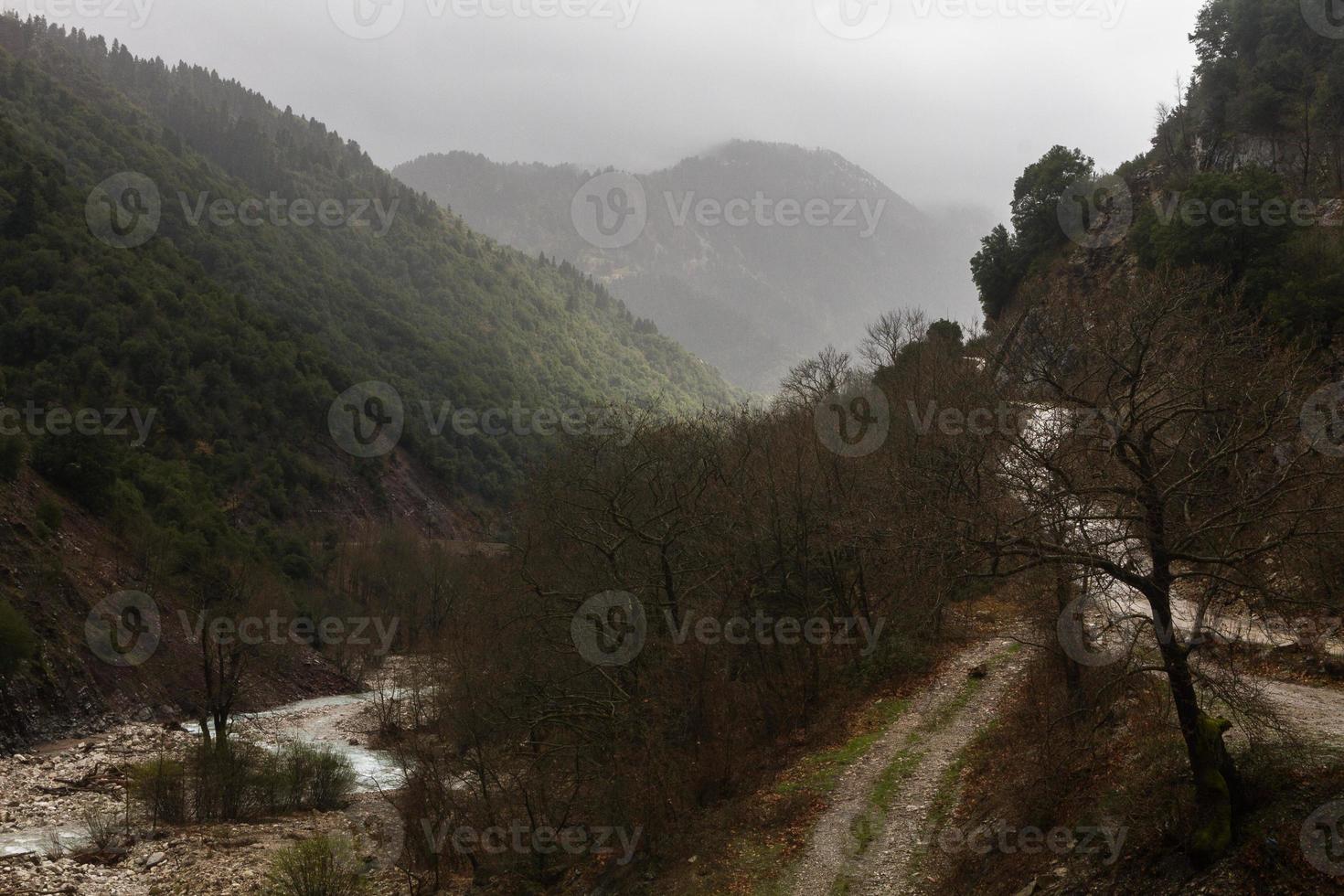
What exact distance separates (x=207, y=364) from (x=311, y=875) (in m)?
79.6

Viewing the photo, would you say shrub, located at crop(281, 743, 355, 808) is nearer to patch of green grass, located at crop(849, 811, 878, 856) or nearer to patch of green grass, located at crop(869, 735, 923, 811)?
patch of green grass, located at crop(869, 735, 923, 811)

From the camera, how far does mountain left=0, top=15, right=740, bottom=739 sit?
164 ft

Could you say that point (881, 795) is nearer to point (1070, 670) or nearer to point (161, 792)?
point (1070, 670)

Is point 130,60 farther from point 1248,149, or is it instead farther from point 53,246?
point 1248,149

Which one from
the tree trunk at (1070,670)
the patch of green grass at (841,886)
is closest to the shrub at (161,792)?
the patch of green grass at (841,886)

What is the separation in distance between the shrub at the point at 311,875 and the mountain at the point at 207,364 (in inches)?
775

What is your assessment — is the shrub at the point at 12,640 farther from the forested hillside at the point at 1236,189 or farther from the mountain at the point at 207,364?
the forested hillside at the point at 1236,189

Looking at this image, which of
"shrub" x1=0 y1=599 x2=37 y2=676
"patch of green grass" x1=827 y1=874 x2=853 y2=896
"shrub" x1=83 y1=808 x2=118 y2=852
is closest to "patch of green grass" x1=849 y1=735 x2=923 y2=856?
"patch of green grass" x1=827 y1=874 x2=853 y2=896

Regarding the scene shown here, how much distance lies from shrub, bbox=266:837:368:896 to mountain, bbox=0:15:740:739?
19688mm

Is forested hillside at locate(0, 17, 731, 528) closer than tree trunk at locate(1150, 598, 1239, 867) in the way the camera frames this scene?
No

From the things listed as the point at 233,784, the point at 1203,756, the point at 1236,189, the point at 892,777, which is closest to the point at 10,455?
the point at 233,784

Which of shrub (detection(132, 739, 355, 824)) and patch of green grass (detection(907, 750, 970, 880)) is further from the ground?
patch of green grass (detection(907, 750, 970, 880))

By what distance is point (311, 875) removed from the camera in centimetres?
2198

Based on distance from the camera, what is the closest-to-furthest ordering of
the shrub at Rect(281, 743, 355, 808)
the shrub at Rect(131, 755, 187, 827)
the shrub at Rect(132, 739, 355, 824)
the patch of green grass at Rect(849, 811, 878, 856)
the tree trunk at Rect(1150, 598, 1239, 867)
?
the tree trunk at Rect(1150, 598, 1239, 867) → the patch of green grass at Rect(849, 811, 878, 856) → the shrub at Rect(131, 755, 187, 827) → the shrub at Rect(132, 739, 355, 824) → the shrub at Rect(281, 743, 355, 808)
